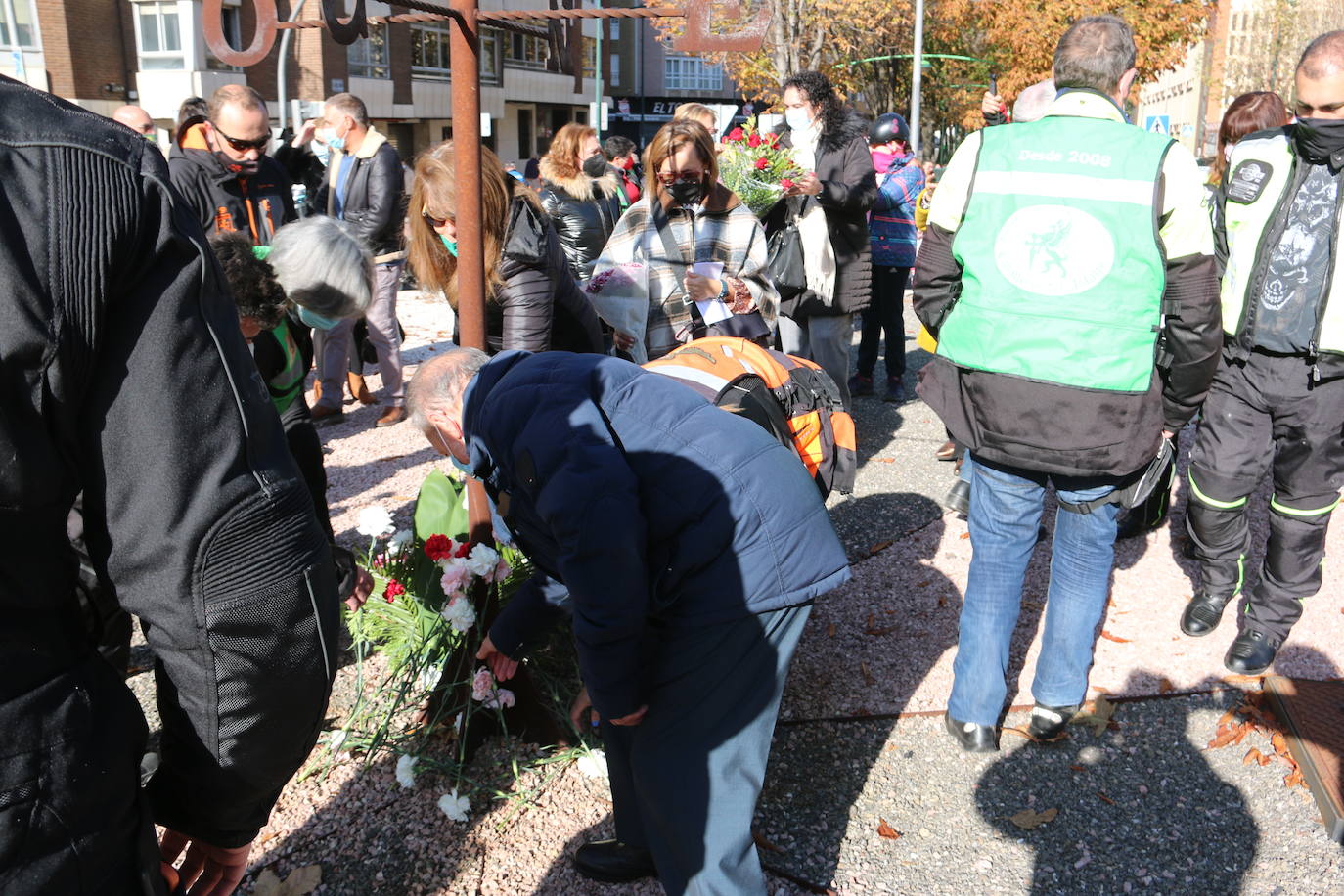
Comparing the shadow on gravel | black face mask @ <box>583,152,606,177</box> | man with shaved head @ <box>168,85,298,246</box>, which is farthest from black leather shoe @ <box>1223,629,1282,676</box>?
black face mask @ <box>583,152,606,177</box>

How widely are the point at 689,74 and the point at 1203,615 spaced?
222 ft

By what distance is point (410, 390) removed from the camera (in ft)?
8.63

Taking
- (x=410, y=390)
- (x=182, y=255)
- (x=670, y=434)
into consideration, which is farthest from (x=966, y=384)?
(x=182, y=255)

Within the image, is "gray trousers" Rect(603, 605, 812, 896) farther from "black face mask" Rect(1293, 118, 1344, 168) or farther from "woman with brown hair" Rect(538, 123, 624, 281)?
"woman with brown hair" Rect(538, 123, 624, 281)

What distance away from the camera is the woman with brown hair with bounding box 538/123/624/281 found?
6617mm

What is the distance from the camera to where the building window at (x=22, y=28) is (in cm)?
2619

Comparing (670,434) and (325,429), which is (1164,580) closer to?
(670,434)

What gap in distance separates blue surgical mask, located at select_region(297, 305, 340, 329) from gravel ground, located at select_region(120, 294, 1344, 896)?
124 centimetres

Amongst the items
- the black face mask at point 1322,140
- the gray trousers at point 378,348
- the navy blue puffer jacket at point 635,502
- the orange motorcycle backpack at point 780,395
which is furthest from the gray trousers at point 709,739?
the gray trousers at point 378,348

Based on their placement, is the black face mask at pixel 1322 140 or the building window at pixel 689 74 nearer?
the black face mask at pixel 1322 140

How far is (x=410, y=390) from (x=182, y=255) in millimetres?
1454

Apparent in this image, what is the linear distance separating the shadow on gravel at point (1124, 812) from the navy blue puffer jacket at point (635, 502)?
123 cm

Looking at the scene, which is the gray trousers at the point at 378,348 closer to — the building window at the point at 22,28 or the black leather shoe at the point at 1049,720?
the black leather shoe at the point at 1049,720

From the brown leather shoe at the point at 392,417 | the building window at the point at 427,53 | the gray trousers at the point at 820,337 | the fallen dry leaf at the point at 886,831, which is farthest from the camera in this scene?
the building window at the point at 427,53
